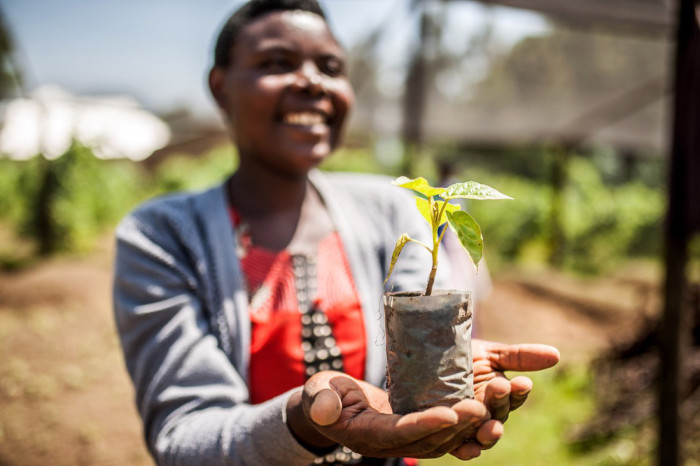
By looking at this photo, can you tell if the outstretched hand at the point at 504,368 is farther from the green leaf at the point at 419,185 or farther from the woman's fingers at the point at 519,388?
the green leaf at the point at 419,185

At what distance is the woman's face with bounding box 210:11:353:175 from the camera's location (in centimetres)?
152

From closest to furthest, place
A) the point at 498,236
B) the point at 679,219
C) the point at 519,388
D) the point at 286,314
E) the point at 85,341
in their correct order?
1. the point at 519,388
2. the point at 286,314
3. the point at 679,219
4. the point at 85,341
5. the point at 498,236

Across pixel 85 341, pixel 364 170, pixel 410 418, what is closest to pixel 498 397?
pixel 410 418

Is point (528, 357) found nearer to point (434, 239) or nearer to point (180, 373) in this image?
point (434, 239)

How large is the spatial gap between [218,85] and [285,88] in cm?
29

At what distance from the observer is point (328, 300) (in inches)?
59.2

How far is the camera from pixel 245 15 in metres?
1.61

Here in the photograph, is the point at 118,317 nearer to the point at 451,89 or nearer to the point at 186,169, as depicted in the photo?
the point at 451,89

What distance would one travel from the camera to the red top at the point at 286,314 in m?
1.43

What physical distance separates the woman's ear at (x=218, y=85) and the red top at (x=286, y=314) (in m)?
0.38

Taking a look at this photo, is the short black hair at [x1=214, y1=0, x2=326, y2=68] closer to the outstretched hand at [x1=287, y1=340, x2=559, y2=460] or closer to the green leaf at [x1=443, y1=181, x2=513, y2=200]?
the green leaf at [x1=443, y1=181, x2=513, y2=200]

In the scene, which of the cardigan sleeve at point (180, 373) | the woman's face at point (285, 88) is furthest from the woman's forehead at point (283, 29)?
the cardigan sleeve at point (180, 373)

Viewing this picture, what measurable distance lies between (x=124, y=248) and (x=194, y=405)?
456 mm

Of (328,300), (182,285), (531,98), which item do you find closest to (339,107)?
(328,300)
